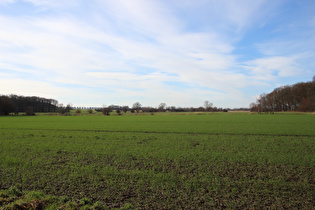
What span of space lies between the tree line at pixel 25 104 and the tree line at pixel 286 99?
10949cm

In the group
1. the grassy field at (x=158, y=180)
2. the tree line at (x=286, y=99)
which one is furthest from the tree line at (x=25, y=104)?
the tree line at (x=286, y=99)

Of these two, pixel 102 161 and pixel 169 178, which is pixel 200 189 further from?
pixel 102 161

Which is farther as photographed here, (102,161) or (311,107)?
(311,107)

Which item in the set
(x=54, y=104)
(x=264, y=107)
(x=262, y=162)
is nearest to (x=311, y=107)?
(x=264, y=107)

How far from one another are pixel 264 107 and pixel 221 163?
101 m

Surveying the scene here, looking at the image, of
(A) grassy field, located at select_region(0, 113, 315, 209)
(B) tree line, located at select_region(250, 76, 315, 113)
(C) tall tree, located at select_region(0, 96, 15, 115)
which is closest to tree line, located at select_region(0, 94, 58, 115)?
(C) tall tree, located at select_region(0, 96, 15, 115)

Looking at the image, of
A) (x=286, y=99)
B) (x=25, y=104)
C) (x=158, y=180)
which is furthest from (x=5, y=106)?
(x=286, y=99)

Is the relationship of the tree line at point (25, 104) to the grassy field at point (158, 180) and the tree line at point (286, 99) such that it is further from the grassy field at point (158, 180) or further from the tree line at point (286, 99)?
the tree line at point (286, 99)

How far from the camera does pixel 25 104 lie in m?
105

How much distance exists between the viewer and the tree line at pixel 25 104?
83688 millimetres

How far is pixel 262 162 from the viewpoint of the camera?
10.6 metres

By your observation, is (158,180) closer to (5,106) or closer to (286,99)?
(5,106)

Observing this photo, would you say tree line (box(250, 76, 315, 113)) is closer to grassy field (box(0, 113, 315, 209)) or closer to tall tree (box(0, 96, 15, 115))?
grassy field (box(0, 113, 315, 209))

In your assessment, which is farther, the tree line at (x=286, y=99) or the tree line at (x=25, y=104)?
the tree line at (x=286, y=99)
